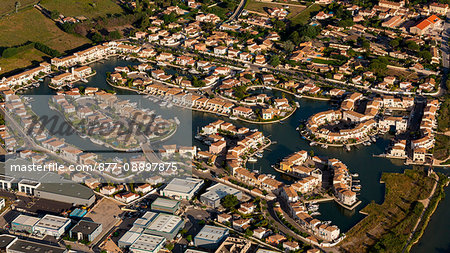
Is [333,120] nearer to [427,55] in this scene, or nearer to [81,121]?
[427,55]

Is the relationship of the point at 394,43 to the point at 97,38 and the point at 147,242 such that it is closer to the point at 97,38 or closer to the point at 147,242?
the point at 97,38

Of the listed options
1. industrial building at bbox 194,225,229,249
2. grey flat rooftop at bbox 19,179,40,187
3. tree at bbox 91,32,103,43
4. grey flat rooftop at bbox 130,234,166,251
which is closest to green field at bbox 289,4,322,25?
tree at bbox 91,32,103,43

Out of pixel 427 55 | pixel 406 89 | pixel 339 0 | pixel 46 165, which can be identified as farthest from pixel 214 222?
pixel 339 0

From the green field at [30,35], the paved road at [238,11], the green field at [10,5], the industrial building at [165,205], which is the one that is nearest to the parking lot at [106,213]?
the industrial building at [165,205]

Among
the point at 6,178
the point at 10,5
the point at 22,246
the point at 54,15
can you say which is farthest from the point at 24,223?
the point at 10,5

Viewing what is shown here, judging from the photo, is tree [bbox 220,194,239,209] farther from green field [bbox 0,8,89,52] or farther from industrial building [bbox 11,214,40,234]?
green field [bbox 0,8,89,52]

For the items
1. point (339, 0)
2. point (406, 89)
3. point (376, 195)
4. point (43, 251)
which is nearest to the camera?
point (43, 251)

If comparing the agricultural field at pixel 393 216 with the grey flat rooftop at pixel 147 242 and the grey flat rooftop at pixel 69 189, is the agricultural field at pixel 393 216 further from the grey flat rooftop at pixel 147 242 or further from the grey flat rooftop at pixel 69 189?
the grey flat rooftop at pixel 69 189

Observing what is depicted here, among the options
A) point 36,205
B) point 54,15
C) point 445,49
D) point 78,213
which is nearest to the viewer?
point 78,213
